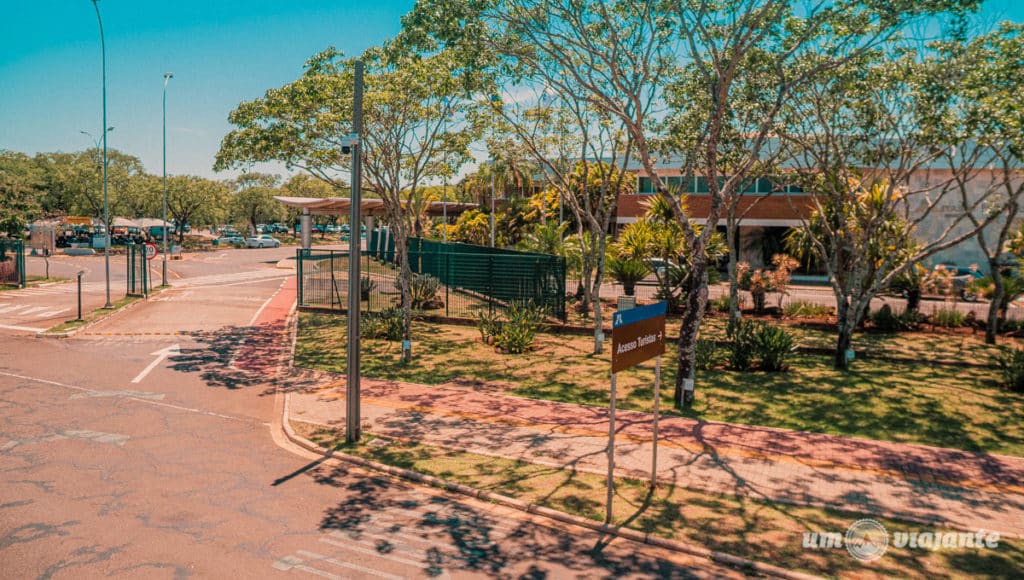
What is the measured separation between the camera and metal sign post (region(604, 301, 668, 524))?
7.52 meters

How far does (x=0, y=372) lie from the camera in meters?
14.9

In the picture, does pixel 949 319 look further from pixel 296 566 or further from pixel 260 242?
pixel 260 242

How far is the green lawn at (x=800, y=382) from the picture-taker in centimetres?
1140

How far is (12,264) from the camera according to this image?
30.0 m

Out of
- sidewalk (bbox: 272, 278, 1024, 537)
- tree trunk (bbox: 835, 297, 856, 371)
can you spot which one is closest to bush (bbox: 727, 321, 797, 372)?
tree trunk (bbox: 835, 297, 856, 371)

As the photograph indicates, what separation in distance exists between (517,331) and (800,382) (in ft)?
21.7

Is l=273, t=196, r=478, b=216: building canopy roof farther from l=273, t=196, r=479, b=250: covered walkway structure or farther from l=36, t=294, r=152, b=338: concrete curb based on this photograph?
l=36, t=294, r=152, b=338: concrete curb

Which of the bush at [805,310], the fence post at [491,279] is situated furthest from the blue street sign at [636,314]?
the bush at [805,310]

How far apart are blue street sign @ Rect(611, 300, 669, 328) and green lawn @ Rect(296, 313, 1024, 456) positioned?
4.19m

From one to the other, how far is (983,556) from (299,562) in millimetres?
6737

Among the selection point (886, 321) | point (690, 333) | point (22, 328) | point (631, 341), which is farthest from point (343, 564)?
point (886, 321)

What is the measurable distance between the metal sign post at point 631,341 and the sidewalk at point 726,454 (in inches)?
53.9

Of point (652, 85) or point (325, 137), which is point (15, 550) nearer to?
point (325, 137)

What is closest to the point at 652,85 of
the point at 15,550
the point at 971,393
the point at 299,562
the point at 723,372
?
the point at 723,372
